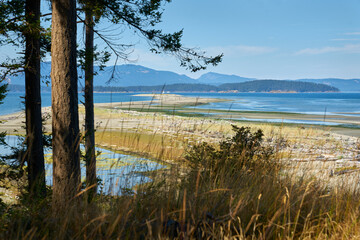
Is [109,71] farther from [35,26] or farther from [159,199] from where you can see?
[159,199]

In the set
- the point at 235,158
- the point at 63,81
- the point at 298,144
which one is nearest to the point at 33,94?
the point at 63,81

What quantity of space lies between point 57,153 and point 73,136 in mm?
341

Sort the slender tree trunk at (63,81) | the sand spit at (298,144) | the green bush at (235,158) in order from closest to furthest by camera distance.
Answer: the green bush at (235,158) < the sand spit at (298,144) < the slender tree trunk at (63,81)

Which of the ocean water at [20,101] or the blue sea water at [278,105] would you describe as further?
the blue sea water at [278,105]

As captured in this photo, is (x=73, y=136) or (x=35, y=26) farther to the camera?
(x=35, y=26)

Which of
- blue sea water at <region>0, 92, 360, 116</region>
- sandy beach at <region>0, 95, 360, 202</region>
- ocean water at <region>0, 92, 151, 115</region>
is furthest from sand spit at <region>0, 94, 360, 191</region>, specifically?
ocean water at <region>0, 92, 151, 115</region>

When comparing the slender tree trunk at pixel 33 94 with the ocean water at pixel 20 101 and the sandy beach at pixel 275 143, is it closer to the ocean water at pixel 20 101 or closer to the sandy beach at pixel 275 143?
the ocean water at pixel 20 101

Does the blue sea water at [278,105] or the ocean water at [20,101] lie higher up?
the blue sea water at [278,105]

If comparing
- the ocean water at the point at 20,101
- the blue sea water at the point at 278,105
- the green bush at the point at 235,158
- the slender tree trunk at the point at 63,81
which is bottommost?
the ocean water at the point at 20,101

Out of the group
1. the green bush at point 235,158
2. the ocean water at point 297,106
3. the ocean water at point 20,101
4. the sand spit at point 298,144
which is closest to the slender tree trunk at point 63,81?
the sand spit at point 298,144

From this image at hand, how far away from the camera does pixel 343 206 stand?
2.95 m

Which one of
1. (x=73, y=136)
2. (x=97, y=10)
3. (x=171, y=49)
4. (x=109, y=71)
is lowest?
(x=73, y=136)

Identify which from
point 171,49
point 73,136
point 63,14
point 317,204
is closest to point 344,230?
point 317,204

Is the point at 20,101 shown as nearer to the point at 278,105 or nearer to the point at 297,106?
the point at 297,106
